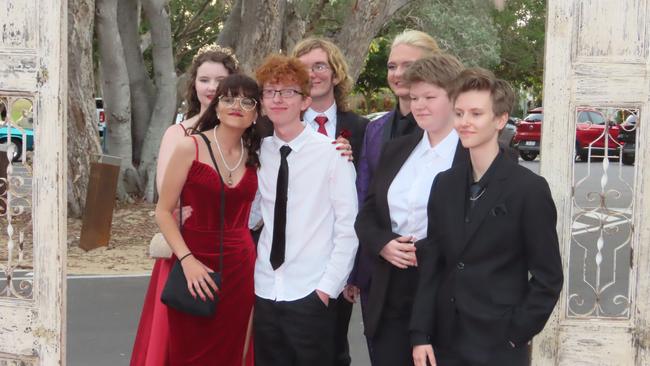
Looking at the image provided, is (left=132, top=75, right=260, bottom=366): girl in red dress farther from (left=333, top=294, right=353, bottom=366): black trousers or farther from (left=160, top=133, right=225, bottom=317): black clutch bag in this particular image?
(left=333, top=294, right=353, bottom=366): black trousers

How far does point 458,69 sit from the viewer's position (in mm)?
3391

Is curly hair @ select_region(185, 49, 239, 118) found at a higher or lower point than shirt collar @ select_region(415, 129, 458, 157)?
higher

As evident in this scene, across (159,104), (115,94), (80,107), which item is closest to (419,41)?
(80,107)

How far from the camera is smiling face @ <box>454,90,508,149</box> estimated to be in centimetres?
299

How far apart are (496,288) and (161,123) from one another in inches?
475

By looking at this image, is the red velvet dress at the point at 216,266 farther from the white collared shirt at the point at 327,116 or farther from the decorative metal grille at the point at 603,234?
the decorative metal grille at the point at 603,234

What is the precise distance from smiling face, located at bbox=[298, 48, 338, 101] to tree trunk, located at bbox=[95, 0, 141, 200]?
31.8 feet

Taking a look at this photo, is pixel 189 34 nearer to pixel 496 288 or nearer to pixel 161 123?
pixel 161 123

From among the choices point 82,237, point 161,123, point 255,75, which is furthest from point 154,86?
point 255,75

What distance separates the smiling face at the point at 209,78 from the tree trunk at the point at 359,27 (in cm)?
968

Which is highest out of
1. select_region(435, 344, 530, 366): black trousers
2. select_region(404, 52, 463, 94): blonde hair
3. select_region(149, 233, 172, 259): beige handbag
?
select_region(404, 52, 463, 94): blonde hair

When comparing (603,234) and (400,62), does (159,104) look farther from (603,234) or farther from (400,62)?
(400,62)

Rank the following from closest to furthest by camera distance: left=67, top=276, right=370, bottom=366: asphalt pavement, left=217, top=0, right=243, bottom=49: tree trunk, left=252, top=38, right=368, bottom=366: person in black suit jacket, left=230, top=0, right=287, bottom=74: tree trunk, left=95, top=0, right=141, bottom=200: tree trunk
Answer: left=252, top=38, right=368, bottom=366: person in black suit jacket < left=67, top=276, right=370, bottom=366: asphalt pavement < left=230, top=0, right=287, bottom=74: tree trunk < left=95, top=0, right=141, bottom=200: tree trunk < left=217, top=0, right=243, bottom=49: tree trunk

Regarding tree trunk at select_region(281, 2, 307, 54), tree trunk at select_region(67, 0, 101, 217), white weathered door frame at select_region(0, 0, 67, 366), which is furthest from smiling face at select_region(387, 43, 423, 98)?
tree trunk at select_region(281, 2, 307, 54)
